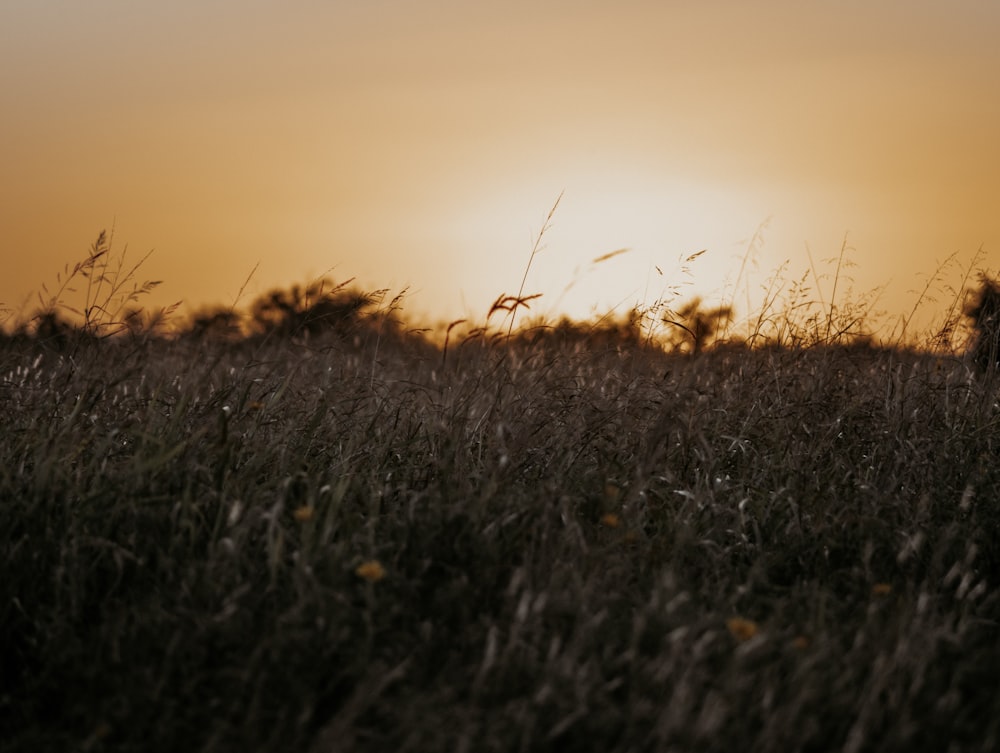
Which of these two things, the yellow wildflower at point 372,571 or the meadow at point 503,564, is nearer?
the meadow at point 503,564

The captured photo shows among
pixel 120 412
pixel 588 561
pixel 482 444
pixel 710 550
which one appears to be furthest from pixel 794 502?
pixel 120 412

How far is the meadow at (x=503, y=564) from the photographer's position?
2359 mm

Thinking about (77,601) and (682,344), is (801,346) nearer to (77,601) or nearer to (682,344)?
(682,344)

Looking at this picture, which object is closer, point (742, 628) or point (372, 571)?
point (742, 628)

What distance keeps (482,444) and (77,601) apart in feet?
5.40

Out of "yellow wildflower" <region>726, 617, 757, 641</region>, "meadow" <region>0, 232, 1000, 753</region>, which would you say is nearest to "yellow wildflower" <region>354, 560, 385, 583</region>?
"meadow" <region>0, 232, 1000, 753</region>

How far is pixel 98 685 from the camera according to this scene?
254 centimetres

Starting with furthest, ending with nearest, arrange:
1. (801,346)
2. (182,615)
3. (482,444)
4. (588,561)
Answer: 1. (801,346)
2. (482,444)
3. (588,561)
4. (182,615)

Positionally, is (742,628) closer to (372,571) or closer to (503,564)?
(503,564)

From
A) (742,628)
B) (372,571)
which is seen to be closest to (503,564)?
(372,571)

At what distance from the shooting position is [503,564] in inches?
116

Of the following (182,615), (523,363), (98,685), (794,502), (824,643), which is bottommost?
(98,685)

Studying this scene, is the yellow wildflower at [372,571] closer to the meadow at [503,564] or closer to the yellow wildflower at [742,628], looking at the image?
the meadow at [503,564]

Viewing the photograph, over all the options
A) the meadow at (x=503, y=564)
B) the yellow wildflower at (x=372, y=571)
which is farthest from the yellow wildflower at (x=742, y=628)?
the yellow wildflower at (x=372, y=571)
